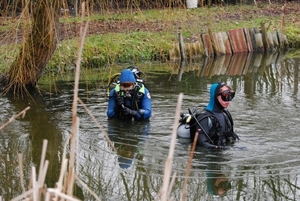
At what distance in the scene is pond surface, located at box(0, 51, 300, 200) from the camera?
576cm

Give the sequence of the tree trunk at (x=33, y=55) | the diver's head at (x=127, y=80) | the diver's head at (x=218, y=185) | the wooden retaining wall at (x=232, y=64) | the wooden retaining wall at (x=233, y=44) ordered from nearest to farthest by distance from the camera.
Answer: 1. the diver's head at (x=218, y=185)
2. the diver's head at (x=127, y=80)
3. the tree trunk at (x=33, y=55)
4. the wooden retaining wall at (x=232, y=64)
5. the wooden retaining wall at (x=233, y=44)

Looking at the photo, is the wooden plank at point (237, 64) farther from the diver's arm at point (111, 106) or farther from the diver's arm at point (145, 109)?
the diver's arm at point (111, 106)

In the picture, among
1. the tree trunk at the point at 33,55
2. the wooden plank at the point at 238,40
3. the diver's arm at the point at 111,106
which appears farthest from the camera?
the wooden plank at the point at 238,40

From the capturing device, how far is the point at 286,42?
17219 mm

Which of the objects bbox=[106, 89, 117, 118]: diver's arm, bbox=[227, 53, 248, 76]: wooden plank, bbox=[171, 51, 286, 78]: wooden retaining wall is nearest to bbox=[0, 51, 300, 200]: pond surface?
bbox=[106, 89, 117, 118]: diver's arm

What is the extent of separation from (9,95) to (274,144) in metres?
5.29

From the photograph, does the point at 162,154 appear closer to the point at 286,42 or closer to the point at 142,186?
the point at 142,186

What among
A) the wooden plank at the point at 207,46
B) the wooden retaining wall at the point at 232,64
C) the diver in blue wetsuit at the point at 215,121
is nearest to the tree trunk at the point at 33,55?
the diver in blue wetsuit at the point at 215,121

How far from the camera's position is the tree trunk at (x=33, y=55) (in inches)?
352

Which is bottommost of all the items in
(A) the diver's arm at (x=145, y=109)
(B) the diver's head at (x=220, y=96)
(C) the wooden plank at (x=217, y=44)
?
(A) the diver's arm at (x=145, y=109)

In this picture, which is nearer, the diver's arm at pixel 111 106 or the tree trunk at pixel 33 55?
the diver's arm at pixel 111 106

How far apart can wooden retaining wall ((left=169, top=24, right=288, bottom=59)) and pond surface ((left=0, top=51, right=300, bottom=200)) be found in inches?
141

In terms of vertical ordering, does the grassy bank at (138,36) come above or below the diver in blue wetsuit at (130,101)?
above

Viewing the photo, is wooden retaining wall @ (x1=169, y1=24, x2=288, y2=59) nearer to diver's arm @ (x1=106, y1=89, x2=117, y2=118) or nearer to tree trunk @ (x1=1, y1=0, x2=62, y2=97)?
tree trunk @ (x1=1, y1=0, x2=62, y2=97)
